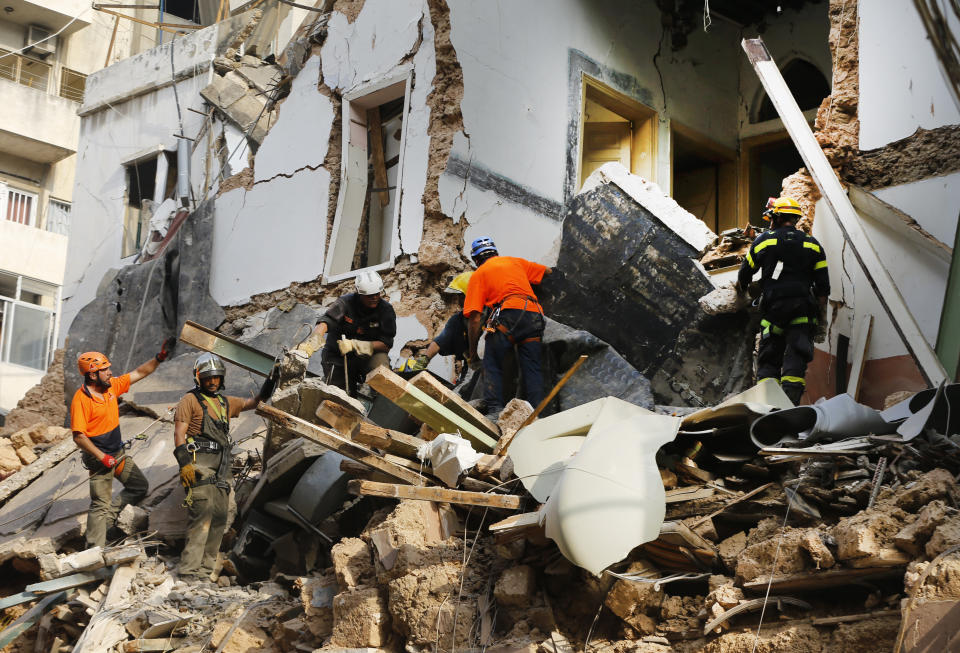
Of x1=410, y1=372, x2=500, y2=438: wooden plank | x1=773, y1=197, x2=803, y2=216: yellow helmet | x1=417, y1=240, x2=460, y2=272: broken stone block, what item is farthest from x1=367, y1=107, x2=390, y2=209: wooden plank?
x1=410, y1=372, x2=500, y2=438: wooden plank

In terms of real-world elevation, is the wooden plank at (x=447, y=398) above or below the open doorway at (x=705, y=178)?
below

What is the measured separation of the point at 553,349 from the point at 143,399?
547 cm

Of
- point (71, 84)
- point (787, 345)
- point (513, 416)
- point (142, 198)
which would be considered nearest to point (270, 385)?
point (513, 416)

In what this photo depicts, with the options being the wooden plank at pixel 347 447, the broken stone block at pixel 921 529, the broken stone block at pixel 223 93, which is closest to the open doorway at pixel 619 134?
the broken stone block at pixel 223 93

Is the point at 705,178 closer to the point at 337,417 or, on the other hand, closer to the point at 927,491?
the point at 337,417

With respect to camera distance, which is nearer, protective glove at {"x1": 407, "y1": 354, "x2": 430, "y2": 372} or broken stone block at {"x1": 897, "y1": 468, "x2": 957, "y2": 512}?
broken stone block at {"x1": 897, "y1": 468, "x2": 957, "y2": 512}

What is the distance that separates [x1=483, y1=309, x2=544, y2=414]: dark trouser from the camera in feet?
25.9

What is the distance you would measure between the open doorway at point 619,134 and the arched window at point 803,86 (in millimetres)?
1752

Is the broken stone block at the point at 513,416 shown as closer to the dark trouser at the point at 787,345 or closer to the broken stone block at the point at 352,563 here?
the broken stone block at the point at 352,563

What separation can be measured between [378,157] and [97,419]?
4.98 meters

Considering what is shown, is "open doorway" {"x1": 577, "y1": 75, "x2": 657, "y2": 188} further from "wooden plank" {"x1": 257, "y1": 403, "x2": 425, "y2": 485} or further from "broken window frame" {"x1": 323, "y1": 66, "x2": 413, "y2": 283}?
"wooden plank" {"x1": 257, "y1": 403, "x2": 425, "y2": 485}

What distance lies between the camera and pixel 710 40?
1332 centimetres

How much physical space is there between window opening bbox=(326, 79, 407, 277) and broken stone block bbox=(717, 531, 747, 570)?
7.44m

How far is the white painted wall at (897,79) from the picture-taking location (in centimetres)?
791
